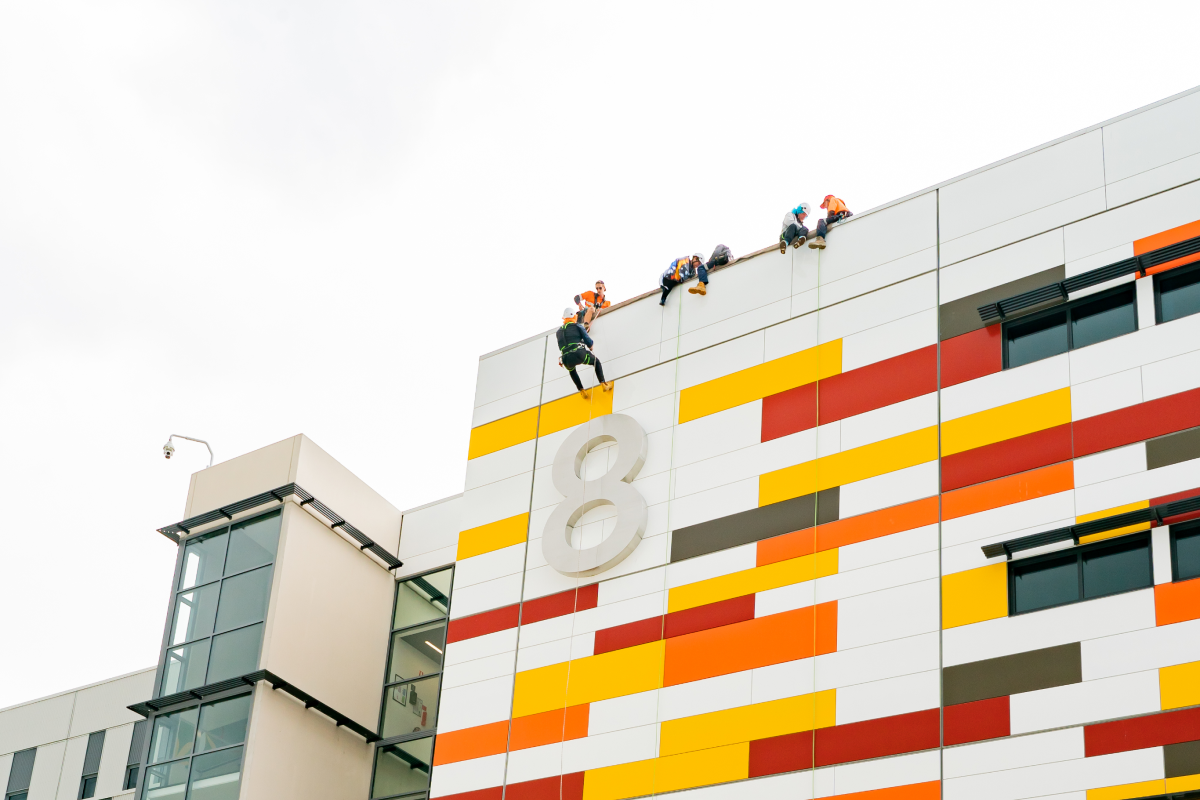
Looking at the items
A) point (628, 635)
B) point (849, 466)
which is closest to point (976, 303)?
point (849, 466)

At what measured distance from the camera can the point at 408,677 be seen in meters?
36.2

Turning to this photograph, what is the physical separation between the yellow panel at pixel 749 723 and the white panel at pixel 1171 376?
23.4 ft

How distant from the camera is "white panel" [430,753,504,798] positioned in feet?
92.0

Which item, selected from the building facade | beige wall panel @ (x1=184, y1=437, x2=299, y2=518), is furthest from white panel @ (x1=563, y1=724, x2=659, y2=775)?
beige wall panel @ (x1=184, y1=437, x2=299, y2=518)

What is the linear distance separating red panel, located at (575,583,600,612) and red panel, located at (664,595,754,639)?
1.87m

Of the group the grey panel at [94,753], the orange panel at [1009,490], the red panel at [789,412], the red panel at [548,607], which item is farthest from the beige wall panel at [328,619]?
the orange panel at [1009,490]

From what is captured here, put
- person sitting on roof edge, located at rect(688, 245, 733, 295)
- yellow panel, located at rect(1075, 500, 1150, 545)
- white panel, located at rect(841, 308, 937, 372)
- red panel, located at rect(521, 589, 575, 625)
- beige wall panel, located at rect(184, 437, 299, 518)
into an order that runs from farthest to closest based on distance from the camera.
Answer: beige wall panel, located at rect(184, 437, 299, 518) → person sitting on roof edge, located at rect(688, 245, 733, 295) → red panel, located at rect(521, 589, 575, 625) → white panel, located at rect(841, 308, 937, 372) → yellow panel, located at rect(1075, 500, 1150, 545)

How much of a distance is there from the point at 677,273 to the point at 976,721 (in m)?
12.0

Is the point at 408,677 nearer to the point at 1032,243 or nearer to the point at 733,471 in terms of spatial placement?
the point at 733,471

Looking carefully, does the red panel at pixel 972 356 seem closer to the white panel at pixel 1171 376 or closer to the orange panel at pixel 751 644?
the white panel at pixel 1171 376

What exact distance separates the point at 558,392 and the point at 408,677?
8.91 m

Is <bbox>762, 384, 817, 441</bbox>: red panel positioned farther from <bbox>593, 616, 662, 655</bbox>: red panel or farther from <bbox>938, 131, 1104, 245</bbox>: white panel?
<bbox>593, 616, 662, 655</bbox>: red panel

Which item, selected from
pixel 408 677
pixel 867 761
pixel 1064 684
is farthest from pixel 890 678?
pixel 408 677

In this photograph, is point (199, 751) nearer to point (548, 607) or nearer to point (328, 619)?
point (328, 619)
